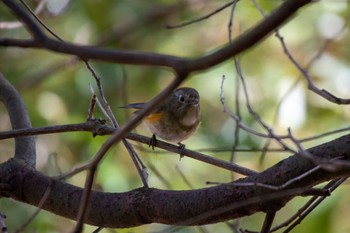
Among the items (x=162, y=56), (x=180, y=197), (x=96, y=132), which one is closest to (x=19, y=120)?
(x=96, y=132)

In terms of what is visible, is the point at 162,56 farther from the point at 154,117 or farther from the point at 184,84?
the point at 184,84

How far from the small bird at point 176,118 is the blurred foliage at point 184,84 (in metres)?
0.15

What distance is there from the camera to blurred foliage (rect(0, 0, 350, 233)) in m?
3.56

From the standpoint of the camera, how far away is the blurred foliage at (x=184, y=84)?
11.7 feet

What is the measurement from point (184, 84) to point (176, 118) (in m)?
0.74

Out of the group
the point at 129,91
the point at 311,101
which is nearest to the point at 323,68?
the point at 311,101

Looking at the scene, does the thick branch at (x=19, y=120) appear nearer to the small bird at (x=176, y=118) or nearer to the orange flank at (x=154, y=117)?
the small bird at (x=176, y=118)

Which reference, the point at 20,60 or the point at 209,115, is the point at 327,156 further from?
the point at 20,60

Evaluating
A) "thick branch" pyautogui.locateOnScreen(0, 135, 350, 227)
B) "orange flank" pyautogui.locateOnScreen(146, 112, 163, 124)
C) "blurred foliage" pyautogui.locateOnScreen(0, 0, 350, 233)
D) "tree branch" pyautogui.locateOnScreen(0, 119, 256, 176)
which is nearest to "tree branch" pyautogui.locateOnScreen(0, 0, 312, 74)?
"thick branch" pyautogui.locateOnScreen(0, 135, 350, 227)

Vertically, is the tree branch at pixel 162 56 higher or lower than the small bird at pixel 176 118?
lower

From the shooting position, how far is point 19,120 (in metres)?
2.45

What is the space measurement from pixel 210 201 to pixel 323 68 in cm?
202

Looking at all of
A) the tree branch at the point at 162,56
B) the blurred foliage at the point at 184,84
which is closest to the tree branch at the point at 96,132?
the tree branch at the point at 162,56

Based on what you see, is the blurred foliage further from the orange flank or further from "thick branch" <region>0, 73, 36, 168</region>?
"thick branch" <region>0, 73, 36, 168</region>
